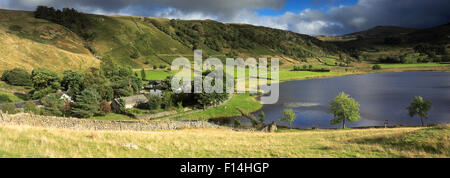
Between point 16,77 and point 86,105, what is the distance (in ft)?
124

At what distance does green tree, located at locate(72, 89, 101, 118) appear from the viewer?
198 ft

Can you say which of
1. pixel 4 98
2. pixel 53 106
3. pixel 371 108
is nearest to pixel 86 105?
pixel 53 106

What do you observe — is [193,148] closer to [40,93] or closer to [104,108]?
[104,108]

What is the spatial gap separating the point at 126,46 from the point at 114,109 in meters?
143

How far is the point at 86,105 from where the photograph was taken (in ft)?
201

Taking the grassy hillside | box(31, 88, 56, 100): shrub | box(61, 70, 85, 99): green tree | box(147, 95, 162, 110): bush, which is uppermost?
the grassy hillside

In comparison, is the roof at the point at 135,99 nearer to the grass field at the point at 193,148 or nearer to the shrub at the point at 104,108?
the shrub at the point at 104,108

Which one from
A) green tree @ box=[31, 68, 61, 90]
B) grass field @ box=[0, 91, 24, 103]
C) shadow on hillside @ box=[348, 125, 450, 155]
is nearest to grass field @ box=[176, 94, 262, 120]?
grass field @ box=[0, 91, 24, 103]

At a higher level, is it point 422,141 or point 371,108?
point 422,141

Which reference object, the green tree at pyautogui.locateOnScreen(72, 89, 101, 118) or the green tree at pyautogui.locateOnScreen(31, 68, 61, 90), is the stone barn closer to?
the green tree at pyautogui.locateOnScreen(72, 89, 101, 118)

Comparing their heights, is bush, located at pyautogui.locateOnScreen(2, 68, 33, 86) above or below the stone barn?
above

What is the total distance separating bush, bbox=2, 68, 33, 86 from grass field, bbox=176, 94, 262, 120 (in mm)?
55599
